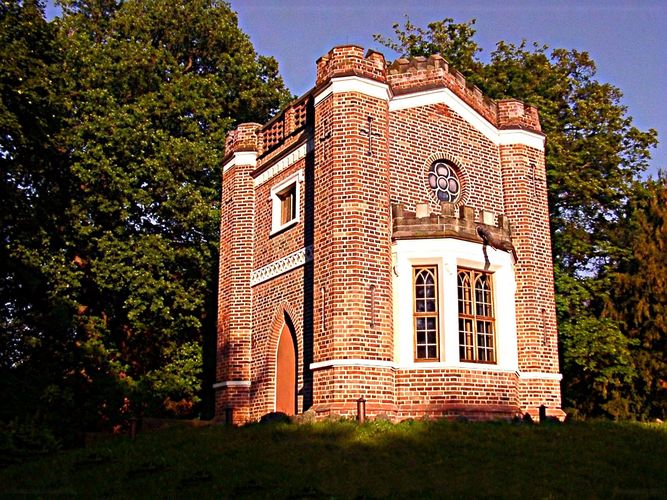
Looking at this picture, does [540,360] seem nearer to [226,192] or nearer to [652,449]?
[652,449]

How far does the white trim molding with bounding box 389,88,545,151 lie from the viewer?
18062 mm

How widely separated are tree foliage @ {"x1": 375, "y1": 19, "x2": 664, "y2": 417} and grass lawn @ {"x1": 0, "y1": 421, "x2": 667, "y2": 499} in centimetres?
928

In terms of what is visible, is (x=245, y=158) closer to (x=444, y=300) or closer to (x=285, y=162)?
(x=285, y=162)

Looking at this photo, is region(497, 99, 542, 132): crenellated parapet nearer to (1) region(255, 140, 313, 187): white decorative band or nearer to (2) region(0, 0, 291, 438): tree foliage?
(1) region(255, 140, 313, 187): white decorative band

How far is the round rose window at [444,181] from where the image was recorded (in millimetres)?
18125

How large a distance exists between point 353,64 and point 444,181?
12.4 feet

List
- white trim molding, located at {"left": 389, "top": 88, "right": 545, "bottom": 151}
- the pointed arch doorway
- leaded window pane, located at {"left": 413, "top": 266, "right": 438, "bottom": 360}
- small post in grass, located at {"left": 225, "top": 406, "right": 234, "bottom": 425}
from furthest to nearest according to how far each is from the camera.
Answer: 1. small post in grass, located at {"left": 225, "top": 406, "right": 234, "bottom": 425}
2. white trim molding, located at {"left": 389, "top": 88, "right": 545, "bottom": 151}
3. the pointed arch doorway
4. leaded window pane, located at {"left": 413, "top": 266, "right": 438, "bottom": 360}

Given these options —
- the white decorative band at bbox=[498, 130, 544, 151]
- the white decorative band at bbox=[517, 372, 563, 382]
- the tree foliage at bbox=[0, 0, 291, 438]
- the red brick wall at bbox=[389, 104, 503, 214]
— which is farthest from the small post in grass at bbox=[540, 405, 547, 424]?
the tree foliage at bbox=[0, 0, 291, 438]

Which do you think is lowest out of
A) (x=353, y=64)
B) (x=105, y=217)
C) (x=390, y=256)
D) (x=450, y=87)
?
(x=390, y=256)

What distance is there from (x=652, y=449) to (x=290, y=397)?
8.18 meters

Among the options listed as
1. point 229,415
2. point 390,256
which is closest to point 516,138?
point 390,256

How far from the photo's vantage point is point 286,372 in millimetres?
18078

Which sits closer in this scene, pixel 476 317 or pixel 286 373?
pixel 476 317

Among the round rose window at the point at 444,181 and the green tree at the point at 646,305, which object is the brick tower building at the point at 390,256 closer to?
the round rose window at the point at 444,181
